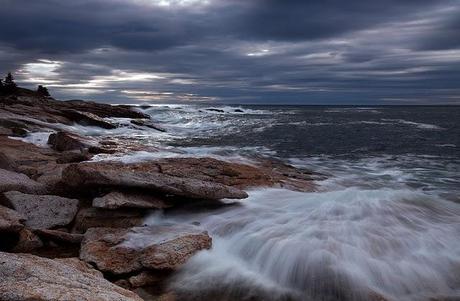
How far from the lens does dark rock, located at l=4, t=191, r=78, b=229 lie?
7139mm

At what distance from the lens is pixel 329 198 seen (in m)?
9.24

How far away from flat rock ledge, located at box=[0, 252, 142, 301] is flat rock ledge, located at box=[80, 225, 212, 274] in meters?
1.46

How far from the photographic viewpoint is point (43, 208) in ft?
24.4

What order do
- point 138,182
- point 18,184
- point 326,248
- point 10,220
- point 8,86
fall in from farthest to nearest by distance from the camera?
point 8,86 → point 18,184 → point 138,182 → point 326,248 → point 10,220

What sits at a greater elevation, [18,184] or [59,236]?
[18,184]

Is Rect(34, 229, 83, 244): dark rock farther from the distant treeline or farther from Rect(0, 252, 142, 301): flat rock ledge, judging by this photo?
the distant treeline

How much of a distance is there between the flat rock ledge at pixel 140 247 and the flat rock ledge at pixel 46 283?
1.46 m

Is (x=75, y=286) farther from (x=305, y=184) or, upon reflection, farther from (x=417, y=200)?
(x=305, y=184)

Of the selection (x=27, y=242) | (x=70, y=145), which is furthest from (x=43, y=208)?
(x=70, y=145)

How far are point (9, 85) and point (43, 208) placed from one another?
4933 cm

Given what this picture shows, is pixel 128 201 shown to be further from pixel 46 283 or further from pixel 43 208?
pixel 46 283

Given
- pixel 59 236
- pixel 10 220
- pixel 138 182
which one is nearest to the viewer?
pixel 10 220

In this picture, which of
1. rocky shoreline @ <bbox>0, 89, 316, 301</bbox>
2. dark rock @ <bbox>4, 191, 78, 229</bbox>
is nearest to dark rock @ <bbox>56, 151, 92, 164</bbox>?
rocky shoreline @ <bbox>0, 89, 316, 301</bbox>

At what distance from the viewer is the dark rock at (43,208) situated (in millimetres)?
7139
